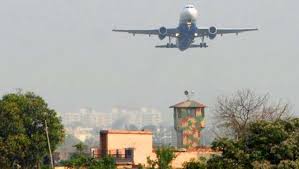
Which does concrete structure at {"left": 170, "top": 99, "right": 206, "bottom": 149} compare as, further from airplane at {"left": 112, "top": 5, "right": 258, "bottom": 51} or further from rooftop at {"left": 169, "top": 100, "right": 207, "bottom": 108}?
airplane at {"left": 112, "top": 5, "right": 258, "bottom": 51}

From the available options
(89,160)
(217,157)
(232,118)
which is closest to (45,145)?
(232,118)

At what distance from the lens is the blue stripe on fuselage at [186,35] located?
13212 cm

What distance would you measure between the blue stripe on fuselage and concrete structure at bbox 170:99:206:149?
35.6 metres

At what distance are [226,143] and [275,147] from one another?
2624mm

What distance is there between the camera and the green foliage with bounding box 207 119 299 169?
135ft

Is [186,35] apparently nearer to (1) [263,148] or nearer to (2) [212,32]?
(2) [212,32]

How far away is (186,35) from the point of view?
133 metres

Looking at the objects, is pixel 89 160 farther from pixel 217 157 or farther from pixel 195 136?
pixel 195 136

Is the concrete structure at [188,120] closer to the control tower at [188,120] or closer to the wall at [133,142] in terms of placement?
the control tower at [188,120]

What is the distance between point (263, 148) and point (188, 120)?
55.2m

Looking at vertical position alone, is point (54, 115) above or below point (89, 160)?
above

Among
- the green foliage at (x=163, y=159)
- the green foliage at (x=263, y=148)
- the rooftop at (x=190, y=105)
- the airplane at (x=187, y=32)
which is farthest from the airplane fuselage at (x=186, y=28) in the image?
the green foliage at (x=263, y=148)

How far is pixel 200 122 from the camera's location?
96750 mm

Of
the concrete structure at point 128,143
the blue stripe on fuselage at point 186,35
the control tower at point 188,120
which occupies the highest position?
the blue stripe on fuselage at point 186,35
